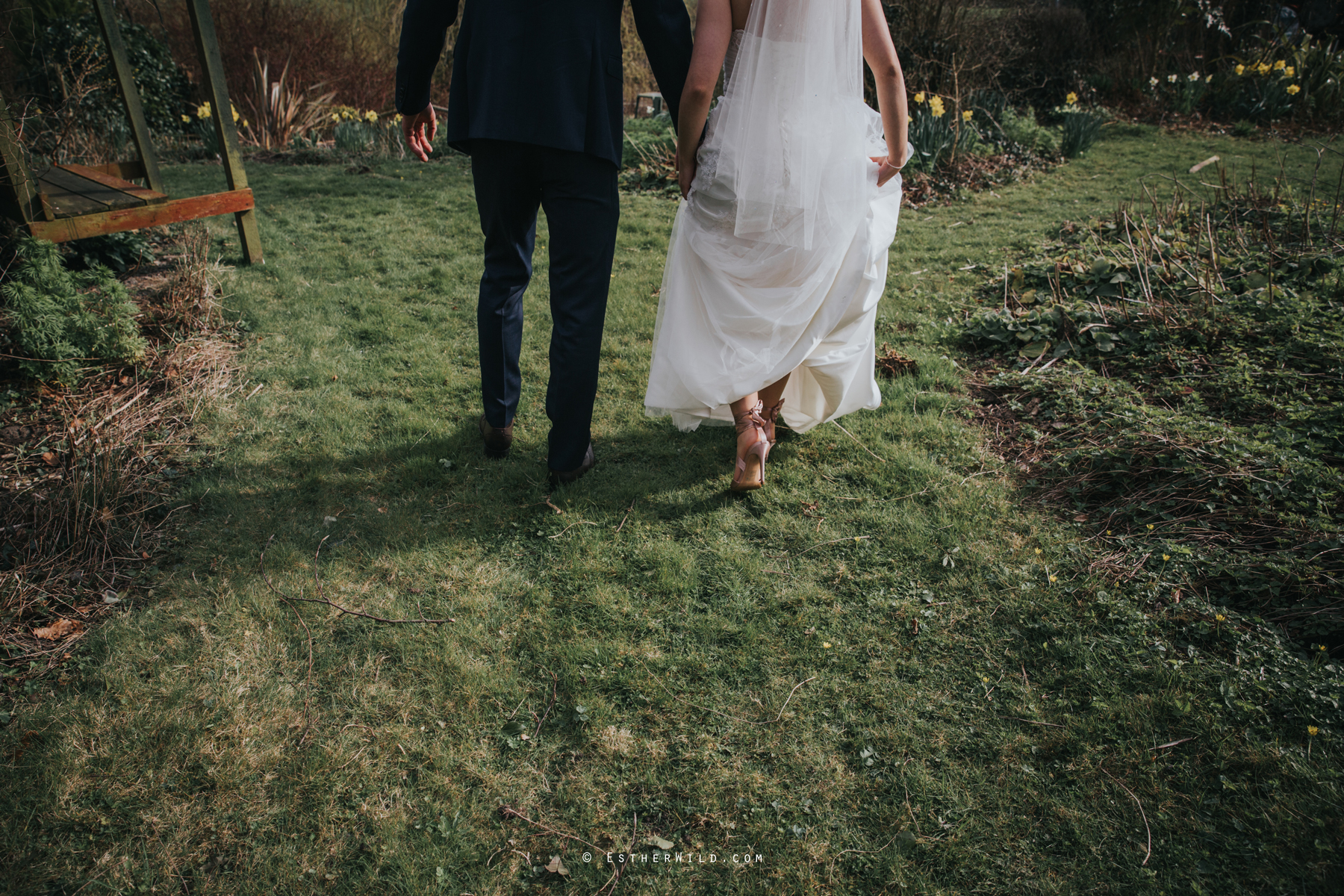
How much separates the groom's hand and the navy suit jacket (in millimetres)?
394

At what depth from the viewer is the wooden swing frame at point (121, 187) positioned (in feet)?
11.7

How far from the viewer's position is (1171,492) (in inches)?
99.6

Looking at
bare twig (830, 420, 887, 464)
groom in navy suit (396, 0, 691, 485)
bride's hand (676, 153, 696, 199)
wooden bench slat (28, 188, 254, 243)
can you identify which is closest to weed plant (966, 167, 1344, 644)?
bare twig (830, 420, 887, 464)

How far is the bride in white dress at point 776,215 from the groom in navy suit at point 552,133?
0.23 metres

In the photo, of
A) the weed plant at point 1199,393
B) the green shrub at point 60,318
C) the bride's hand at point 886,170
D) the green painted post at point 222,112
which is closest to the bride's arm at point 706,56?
the bride's hand at point 886,170

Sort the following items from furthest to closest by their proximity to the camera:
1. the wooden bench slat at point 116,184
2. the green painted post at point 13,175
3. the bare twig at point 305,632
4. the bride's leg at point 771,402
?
the wooden bench slat at point 116,184, the green painted post at point 13,175, the bride's leg at point 771,402, the bare twig at point 305,632

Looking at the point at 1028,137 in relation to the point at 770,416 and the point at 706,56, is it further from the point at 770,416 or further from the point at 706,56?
the point at 706,56

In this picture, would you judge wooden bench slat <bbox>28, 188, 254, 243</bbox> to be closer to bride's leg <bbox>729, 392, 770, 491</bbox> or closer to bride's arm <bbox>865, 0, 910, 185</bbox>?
bride's leg <bbox>729, 392, 770, 491</bbox>

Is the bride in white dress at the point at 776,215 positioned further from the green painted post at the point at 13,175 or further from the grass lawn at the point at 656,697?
the green painted post at the point at 13,175

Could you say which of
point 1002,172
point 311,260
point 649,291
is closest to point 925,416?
point 649,291

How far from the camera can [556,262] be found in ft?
8.11

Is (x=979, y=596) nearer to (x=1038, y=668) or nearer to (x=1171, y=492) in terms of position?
(x=1038, y=668)

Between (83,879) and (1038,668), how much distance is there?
2.40 m

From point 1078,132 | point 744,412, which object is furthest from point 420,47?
point 1078,132
